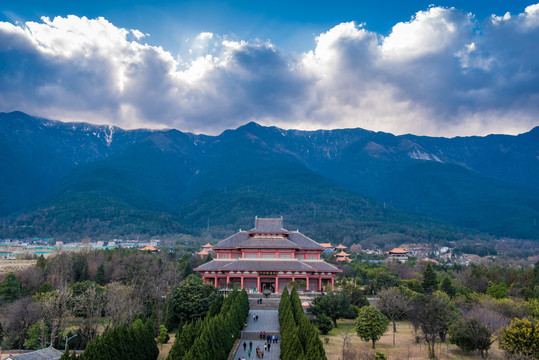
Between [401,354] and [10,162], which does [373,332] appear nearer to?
[401,354]

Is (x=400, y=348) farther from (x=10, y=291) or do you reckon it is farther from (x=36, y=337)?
(x=10, y=291)

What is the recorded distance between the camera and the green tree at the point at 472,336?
25.4 m

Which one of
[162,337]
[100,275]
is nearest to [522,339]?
[162,337]

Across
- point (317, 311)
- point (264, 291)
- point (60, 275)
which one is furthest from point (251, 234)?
point (60, 275)

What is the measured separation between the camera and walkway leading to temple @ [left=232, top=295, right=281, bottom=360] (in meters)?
27.1

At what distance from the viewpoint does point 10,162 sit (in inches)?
7082

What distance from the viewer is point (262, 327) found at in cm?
3366

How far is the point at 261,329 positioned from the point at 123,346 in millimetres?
12572

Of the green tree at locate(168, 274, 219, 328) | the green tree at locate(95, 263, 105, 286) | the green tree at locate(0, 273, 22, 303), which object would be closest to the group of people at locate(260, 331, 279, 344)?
the green tree at locate(168, 274, 219, 328)

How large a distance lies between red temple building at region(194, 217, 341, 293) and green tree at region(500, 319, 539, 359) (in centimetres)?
2145

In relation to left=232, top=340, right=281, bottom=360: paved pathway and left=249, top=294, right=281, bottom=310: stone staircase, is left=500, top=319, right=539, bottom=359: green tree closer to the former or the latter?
left=232, top=340, right=281, bottom=360: paved pathway

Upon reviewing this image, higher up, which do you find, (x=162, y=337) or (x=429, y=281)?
(x=429, y=281)

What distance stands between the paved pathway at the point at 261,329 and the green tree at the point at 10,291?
76.6ft

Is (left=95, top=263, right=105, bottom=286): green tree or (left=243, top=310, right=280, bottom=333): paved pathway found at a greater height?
(left=95, top=263, right=105, bottom=286): green tree
